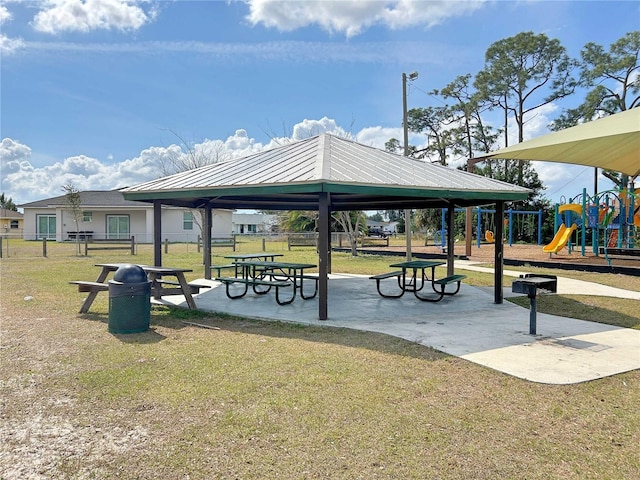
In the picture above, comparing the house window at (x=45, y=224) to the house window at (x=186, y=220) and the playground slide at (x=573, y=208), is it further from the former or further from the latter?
the playground slide at (x=573, y=208)

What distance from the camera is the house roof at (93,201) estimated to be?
3394 cm

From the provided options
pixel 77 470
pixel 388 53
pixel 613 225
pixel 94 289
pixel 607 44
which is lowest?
pixel 77 470

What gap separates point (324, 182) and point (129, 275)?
2.96 metres

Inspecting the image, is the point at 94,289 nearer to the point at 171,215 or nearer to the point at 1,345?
the point at 1,345

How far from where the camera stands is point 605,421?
363 cm

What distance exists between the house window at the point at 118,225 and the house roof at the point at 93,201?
95 cm

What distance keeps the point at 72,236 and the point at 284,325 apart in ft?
103

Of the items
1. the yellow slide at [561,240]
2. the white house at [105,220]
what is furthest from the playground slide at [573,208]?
the white house at [105,220]

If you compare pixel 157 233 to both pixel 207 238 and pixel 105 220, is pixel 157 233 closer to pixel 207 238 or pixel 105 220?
pixel 207 238

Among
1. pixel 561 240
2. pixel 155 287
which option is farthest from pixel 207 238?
pixel 561 240

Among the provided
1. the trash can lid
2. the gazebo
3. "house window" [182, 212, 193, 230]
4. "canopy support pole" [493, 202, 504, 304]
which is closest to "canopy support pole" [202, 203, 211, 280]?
the gazebo

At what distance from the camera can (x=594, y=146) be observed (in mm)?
10477

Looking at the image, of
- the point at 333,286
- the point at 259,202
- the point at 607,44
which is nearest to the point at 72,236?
the point at 259,202

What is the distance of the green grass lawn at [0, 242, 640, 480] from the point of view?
2951 millimetres
